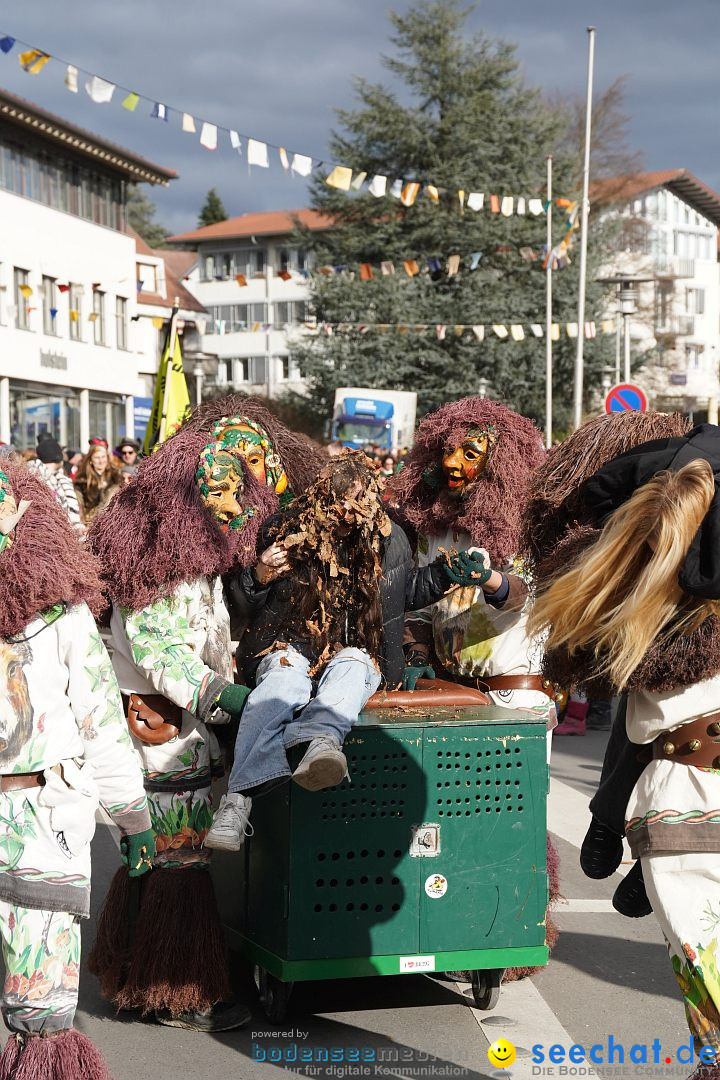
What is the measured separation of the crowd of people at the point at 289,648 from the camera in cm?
319

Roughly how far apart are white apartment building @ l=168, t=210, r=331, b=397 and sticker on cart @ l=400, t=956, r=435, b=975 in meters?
63.3

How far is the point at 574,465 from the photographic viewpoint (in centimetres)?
387

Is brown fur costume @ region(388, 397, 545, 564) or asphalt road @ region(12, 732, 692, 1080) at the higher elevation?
brown fur costume @ region(388, 397, 545, 564)

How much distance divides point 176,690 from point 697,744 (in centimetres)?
182

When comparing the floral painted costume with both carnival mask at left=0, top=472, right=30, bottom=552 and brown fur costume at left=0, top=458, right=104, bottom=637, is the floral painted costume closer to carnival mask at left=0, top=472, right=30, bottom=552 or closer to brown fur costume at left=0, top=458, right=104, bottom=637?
brown fur costume at left=0, top=458, right=104, bottom=637

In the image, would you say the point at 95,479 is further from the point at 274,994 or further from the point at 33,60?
the point at 274,994

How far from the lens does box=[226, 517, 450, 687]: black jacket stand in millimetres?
4406

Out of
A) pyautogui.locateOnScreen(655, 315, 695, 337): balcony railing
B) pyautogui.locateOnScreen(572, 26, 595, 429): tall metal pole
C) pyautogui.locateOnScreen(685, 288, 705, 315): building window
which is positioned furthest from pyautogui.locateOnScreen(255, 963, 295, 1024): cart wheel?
pyautogui.locateOnScreen(685, 288, 705, 315): building window

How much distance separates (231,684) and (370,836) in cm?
67

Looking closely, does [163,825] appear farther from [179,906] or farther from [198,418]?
[198,418]

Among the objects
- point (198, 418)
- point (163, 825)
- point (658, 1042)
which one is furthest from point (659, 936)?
point (198, 418)

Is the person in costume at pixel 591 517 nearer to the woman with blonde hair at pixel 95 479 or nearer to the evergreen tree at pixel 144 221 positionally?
the woman with blonde hair at pixel 95 479

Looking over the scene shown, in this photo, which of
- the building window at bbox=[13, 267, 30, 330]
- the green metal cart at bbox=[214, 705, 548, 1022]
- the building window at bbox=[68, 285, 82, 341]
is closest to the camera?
the green metal cart at bbox=[214, 705, 548, 1022]

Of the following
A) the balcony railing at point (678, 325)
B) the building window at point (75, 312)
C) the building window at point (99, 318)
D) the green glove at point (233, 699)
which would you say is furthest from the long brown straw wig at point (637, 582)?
the balcony railing at point (678, 325)
